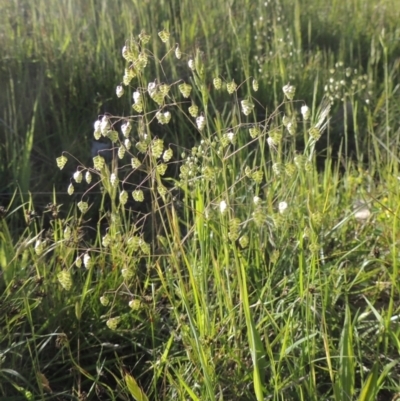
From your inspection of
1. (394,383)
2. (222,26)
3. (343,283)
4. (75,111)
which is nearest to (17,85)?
(75,111)

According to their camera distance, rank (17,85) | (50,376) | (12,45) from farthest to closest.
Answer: (12,45), (17,85), (50,376)

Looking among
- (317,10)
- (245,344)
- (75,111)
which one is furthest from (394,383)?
(317,10)

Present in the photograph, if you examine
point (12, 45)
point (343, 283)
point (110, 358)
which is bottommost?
point (110, 358)

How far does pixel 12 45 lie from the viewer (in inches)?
120

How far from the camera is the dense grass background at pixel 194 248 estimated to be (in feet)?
4.42

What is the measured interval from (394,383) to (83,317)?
74 centimetres

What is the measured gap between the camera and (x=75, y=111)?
280 centimetres

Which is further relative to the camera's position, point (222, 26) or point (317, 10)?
point (317, 10)

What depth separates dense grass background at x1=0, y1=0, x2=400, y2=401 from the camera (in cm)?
135

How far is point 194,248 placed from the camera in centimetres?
155

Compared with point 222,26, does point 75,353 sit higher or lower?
lower

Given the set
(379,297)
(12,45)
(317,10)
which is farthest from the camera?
(317,10)

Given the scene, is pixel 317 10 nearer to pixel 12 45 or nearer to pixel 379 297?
pixel 12 45

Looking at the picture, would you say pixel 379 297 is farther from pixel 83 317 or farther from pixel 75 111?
pixel 75 111
